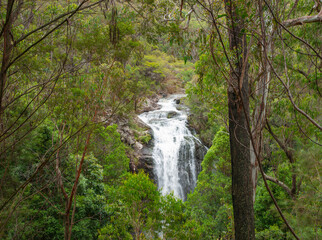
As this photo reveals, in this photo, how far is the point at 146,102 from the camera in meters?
6.06

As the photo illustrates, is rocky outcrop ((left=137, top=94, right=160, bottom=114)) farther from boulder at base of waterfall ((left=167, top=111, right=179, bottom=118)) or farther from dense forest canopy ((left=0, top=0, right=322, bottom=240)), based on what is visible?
dense forest canopy ((left=0, top=0, right=322, bottom=240))

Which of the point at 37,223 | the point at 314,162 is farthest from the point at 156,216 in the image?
the point at 314,162

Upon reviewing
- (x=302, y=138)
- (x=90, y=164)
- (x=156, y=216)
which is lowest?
(x=156, y=216)

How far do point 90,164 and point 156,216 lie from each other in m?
3.43

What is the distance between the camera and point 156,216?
5.33 m

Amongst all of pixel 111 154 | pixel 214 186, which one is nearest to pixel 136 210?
pixel 214 186

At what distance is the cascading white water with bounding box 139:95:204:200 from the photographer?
45.8 ft

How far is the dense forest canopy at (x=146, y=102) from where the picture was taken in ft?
9.14

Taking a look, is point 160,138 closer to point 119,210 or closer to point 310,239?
point 119,210

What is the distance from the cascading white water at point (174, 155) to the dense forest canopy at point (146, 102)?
402 cm

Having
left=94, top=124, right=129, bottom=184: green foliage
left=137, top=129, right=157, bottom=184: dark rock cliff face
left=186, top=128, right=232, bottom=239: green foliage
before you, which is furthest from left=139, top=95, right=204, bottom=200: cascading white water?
left=186, top=128, right=232, bottom=239: green foliage

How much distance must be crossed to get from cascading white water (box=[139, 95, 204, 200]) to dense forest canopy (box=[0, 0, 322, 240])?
4023 mm

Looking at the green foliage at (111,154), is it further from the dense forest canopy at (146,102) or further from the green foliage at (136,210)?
the green foliage at (136,210)

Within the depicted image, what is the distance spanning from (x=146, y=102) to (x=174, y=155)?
9.79 meters
